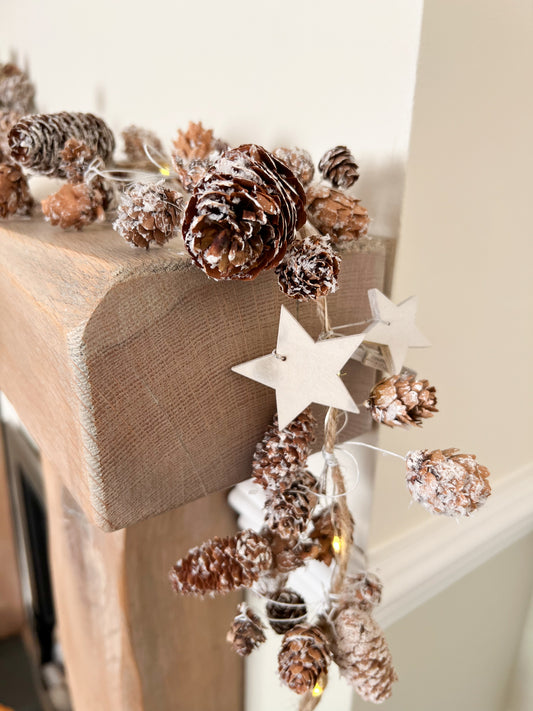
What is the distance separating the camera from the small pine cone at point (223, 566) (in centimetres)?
42

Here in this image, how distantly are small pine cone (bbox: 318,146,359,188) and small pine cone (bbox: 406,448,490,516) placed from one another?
206 millimetres

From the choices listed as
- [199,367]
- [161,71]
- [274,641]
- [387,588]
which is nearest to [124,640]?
[274,641]

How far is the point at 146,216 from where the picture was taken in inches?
13.8

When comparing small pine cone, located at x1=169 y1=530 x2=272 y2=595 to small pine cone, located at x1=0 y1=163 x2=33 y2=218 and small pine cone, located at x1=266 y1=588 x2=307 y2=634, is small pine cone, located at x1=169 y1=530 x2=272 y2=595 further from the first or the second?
small pine cone, located at x1=0 y1=163 x2=33 y2=218

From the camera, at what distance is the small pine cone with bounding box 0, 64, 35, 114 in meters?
0.95

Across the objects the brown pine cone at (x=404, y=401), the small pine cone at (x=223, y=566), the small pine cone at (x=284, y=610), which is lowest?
the small pine cone at (x=284, y=610)

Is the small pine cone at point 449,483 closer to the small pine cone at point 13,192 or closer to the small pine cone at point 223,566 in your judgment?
the small pine cone at point 223,566

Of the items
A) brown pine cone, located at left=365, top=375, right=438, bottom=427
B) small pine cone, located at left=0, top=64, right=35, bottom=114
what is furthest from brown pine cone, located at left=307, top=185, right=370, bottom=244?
small pine cone, located at left=0, top=64, right=35, bottom=114

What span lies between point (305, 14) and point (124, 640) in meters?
0.68

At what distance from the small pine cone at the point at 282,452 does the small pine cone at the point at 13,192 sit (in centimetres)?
34

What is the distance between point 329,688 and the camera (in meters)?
0.62

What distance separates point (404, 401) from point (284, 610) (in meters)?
0.26

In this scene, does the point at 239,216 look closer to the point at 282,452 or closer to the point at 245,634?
the point at 282,452

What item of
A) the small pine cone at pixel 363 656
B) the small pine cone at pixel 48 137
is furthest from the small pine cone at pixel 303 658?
the small pine cone at pixel 48 137
